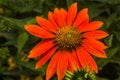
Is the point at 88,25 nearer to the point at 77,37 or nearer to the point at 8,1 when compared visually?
the point at 77,37

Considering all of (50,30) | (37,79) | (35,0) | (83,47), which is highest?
(35,0)

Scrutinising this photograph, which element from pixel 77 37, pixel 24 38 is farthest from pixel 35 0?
pixel 77 37

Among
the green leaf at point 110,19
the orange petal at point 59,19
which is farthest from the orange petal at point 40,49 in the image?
the green leaf at point 110,19

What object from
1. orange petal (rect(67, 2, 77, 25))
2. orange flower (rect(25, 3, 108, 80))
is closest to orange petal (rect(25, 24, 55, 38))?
orange flower (rect(25, 3, 108, 80))

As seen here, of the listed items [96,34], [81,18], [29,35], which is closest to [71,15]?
[81,18]

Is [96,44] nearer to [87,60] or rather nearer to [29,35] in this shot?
[87,60]

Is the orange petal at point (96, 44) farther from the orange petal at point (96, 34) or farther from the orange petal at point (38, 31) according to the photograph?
the orange petal at point (38, 31)
